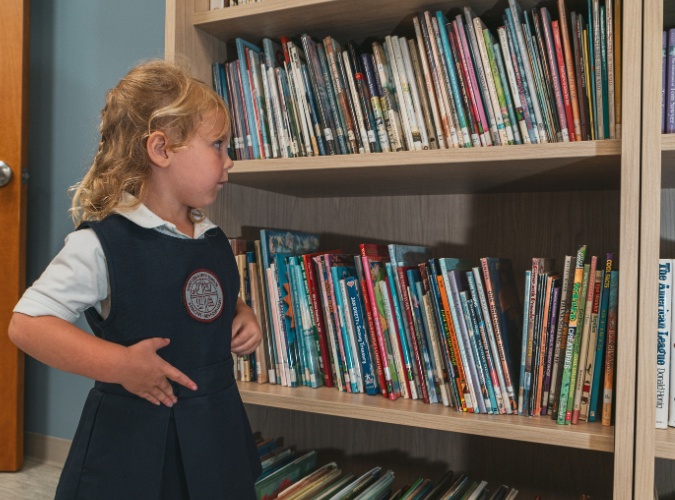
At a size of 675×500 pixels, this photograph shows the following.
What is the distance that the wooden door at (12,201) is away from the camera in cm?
167

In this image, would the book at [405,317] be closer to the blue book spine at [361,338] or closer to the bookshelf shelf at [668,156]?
the blue book spine at [361,338]

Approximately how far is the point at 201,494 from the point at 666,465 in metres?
0.89

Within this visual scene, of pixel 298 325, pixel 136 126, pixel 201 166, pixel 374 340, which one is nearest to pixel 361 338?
pixel 374 340

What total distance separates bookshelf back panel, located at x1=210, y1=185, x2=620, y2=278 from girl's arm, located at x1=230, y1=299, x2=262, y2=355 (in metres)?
0.29

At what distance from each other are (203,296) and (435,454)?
0.72m

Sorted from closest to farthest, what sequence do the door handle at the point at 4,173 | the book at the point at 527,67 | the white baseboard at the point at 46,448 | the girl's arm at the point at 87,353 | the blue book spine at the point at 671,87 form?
the girl's arm at the point at 87,353 < the blue book spine at the point at 671,87 < the book at the point at 527,67 < the door handle at the point at 4,173 < the white baseboard at the point at 46,448

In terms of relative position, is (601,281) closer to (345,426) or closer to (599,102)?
(599,102)

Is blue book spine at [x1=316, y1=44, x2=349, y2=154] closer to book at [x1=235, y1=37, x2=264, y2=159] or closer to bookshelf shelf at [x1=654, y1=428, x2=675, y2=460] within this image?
book at [x1=235, y1=37, x2=264, y2=159]

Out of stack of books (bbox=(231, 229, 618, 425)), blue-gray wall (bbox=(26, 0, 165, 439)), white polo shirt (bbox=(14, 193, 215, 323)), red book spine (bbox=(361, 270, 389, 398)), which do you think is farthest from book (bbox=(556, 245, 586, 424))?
blue-gray wall (bbox=(26, 0, 165, 439))

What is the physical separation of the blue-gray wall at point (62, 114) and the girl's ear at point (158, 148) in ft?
3.06

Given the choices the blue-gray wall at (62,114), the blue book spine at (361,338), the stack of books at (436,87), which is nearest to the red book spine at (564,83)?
the stack of books at (436,87)

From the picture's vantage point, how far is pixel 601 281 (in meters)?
0.93

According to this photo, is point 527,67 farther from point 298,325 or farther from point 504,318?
point 298,325

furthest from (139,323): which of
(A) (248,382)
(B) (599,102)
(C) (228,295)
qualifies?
(B) (599,102)
